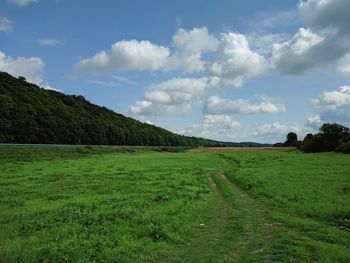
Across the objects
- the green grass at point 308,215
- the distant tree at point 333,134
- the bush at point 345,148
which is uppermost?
the distant tree at point 333,134

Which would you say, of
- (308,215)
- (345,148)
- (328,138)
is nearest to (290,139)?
(328,138)

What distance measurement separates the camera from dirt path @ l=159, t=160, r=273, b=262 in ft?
42.3

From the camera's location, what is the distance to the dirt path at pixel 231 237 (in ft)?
42.3

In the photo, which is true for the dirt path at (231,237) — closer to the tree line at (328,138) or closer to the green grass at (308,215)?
the green grass at (308,215)

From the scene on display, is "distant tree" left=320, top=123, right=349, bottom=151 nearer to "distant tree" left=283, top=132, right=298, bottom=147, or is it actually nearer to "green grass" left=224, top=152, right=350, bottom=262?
"distant tree" left=283, top=132, right=298, bottom=147

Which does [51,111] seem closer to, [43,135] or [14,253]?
[43,135]

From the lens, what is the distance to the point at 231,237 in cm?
1539

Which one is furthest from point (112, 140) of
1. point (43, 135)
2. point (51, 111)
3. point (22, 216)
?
point (22, 216)

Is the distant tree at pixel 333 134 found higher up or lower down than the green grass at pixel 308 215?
higher up

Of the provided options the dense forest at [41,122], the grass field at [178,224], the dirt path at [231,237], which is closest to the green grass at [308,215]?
the grass field at [178,224]

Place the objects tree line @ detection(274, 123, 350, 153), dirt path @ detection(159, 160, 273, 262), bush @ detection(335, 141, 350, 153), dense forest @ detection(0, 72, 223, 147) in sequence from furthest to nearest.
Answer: tree line @ detection(274, 123, 350, 153)
dense forest @ detection(0, 72, 223, 147)
bush @ detection(335, 141, 350, 153)
dirt path @ detection(159, 160, 273, 262)

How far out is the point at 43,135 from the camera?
10944 cm

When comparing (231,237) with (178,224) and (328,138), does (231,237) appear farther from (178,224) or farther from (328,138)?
(328,138)

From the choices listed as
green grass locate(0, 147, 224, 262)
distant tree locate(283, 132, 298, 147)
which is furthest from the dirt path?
distant tree locate(283, 132, 298, 147)
